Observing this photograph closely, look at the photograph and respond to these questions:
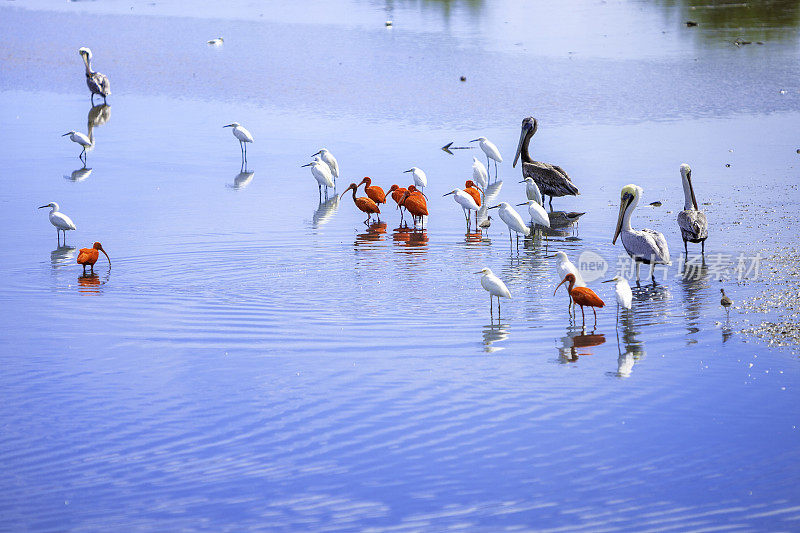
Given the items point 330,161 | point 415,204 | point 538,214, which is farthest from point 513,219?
point 330,161

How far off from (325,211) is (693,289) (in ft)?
18.4

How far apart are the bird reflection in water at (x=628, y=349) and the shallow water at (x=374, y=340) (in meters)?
0.03

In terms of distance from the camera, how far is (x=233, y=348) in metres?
8.63

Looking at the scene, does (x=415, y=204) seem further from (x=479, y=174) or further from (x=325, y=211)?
(x=479, y=174)

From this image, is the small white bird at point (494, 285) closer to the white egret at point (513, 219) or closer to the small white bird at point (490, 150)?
the white egret at point (513, 219)

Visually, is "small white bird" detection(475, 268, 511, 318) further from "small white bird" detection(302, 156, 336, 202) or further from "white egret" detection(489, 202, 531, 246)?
"small white bird" detection(302, 156, 336, 202)

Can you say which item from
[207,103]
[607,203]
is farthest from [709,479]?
[207,103]

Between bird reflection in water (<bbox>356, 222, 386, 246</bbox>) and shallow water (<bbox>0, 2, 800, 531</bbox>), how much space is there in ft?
0.19

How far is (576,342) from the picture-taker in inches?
342

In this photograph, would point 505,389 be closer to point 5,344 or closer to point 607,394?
Result: point 607,394

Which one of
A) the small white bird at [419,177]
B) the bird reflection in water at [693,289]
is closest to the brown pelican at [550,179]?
the small white bird at [419,177]

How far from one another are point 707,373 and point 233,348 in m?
3.84

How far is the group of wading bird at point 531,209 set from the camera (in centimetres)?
940

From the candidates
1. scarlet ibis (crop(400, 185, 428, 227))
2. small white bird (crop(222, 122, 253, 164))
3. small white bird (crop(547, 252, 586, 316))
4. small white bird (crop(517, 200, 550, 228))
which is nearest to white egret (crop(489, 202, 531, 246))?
small white bird (crop(517, 200, 550, 228))
